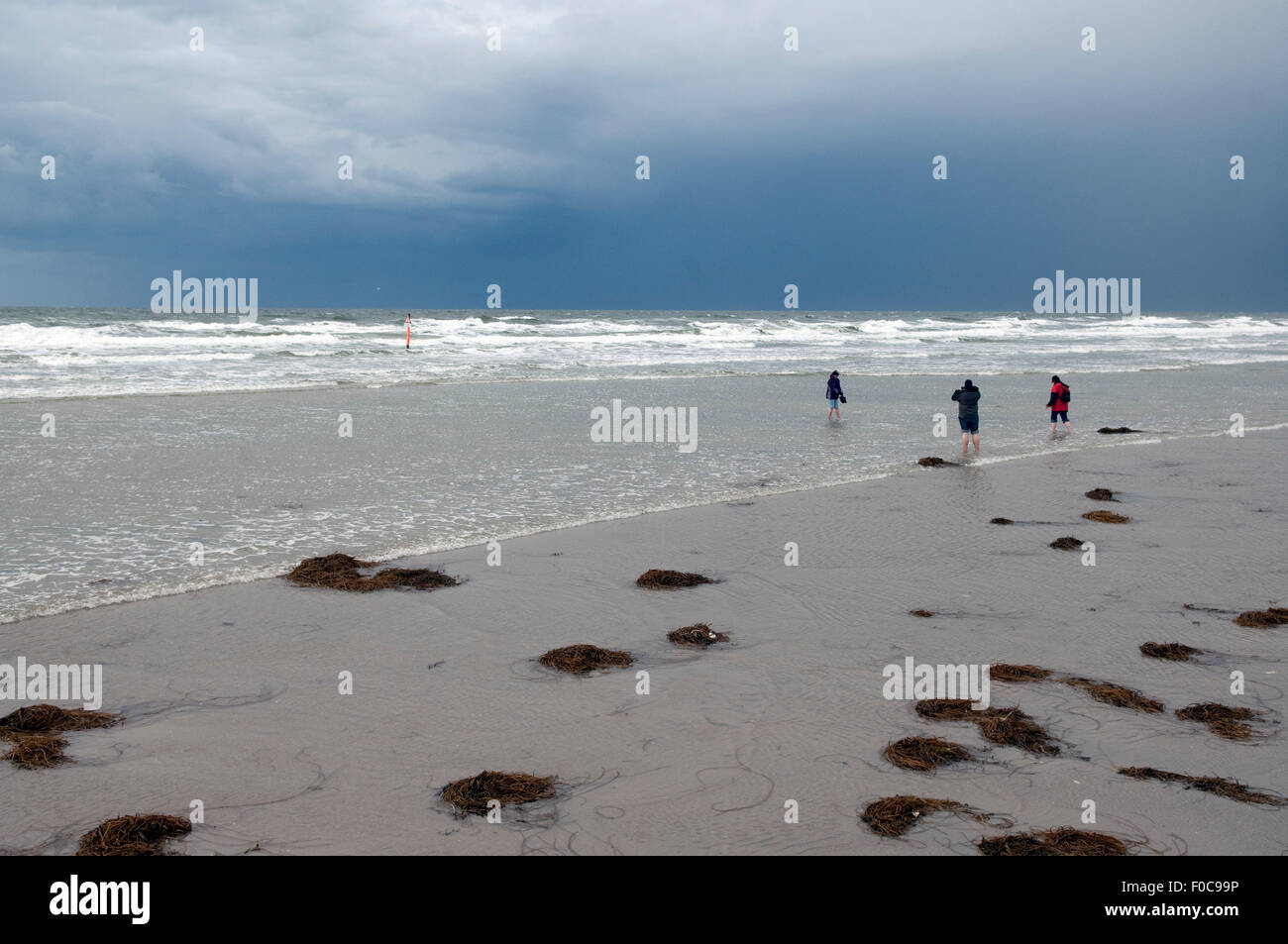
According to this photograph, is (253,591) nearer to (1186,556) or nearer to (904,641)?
(904,641)

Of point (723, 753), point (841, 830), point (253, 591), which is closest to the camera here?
point (841, 830)

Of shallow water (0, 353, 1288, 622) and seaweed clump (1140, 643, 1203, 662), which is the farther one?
shallow water (0, 353, 1288, 622)

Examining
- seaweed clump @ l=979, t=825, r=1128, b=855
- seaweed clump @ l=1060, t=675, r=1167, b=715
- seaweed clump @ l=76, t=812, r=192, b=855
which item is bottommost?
seaweed clump @ l=979, t=825, r=1128, b=855

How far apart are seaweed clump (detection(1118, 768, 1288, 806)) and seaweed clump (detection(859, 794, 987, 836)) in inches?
41.3

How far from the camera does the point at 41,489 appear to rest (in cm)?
1204

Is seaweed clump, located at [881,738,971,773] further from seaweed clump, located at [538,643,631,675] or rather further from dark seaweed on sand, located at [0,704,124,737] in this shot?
dark seaweed on sand, located at [0,704,124,737]

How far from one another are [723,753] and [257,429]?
606 inches

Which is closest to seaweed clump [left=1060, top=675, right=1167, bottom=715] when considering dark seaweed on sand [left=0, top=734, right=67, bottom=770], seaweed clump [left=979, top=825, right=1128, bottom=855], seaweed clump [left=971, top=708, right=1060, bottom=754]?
seaweed clump [left=971, top=708, right=1060, bottom=754]

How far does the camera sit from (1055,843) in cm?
420

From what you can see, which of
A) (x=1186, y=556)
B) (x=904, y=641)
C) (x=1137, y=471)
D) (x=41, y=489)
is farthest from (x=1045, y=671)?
(x=41, y=489)

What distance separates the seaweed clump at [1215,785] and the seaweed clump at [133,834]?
467 centimetres

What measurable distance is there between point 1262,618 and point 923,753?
13.4ft

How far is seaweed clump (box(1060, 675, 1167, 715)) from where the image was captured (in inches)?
225

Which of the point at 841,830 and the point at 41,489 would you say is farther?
the point at 41,489
